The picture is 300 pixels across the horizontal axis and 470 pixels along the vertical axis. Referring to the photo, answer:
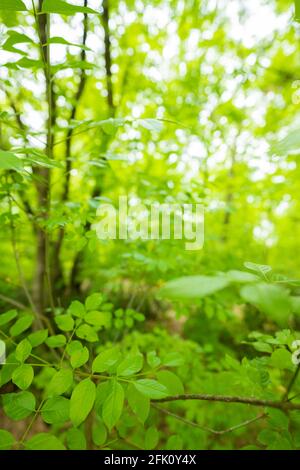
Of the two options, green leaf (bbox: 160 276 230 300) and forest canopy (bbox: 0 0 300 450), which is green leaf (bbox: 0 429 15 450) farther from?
green leaf (bbox: 160 276 230 300)

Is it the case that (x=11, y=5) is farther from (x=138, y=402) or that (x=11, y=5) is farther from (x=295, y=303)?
(x=138, y=402)

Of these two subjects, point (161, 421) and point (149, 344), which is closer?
point (149, 344)

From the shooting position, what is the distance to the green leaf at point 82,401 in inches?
25.8

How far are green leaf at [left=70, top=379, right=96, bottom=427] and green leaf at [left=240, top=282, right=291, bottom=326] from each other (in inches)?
19.0

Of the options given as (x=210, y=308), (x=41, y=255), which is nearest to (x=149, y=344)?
(x=210, y=308)

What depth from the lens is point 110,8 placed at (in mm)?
2457

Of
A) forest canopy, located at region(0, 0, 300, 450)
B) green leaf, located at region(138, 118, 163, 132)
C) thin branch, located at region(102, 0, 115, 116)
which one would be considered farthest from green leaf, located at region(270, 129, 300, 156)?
thin branch, located at region(102, 0, 115, 116)

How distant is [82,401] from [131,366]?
146 mm

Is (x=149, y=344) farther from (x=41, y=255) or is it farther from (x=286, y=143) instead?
(x=286, y=143)

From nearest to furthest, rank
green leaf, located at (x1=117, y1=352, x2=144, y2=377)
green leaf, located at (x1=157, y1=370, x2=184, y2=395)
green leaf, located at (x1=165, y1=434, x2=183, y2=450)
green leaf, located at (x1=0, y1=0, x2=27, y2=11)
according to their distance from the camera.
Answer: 1. green leaf, located at (x1=0, y1=0, x2=27, y2=11)
2. green leaf, located at (x1=117, y1=352, x2=144, y2=377)
3. green leaf, located at (x1=157, y1=370, x2=184, y2=395)
4. green leaf, located at (x1=165, y1=434, x2=183, y2=450)

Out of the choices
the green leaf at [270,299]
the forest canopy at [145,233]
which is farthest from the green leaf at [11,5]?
the green leaf at [270,299]

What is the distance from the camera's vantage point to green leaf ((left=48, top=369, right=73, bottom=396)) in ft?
2.36
